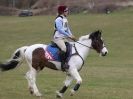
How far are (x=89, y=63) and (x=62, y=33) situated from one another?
18839mm

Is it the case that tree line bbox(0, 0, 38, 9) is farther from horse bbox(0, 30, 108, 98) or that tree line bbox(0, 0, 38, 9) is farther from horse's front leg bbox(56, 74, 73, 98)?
horse's front leg bbox(56, 74, 73, 98)

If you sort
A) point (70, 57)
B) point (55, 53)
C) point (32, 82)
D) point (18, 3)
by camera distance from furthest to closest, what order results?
point (18, 3), point (32, 82), point (55, 53), point (70, 57)

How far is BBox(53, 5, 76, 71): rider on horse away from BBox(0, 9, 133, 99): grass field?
1.30 meters

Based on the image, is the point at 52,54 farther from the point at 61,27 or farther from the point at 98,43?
the point at 98,43

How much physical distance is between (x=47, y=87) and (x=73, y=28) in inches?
1628

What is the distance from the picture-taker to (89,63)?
33.6 m

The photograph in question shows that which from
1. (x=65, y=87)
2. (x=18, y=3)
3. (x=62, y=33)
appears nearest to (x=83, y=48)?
(x=62, y=33)

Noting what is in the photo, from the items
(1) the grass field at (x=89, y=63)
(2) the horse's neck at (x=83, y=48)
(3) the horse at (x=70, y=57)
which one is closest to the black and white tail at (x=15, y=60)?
(3) the horse at (x=70, y=57)

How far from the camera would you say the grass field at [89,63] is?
646 inches

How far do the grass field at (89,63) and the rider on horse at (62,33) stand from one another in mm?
1304

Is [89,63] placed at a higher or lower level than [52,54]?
lower

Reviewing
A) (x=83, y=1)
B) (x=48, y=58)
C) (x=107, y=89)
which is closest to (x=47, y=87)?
(x=107, y=89)

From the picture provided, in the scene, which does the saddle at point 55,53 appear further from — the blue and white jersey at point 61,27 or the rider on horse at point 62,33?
the blue and white jersey at point 61,27

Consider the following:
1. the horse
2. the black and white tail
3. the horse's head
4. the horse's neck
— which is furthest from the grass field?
the horse's head
